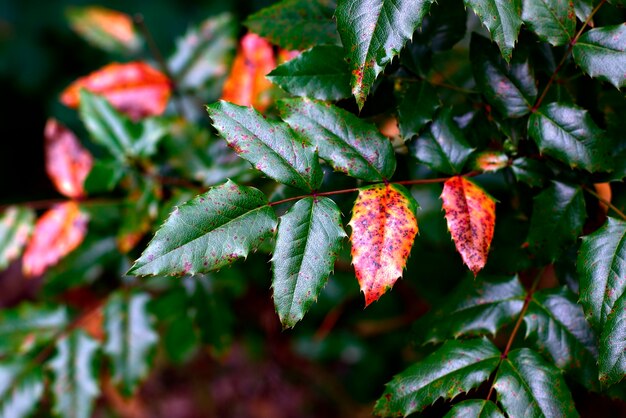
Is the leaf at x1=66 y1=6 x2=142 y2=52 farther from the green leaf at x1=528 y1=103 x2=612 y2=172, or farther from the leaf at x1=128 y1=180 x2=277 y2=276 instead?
the green leaf at x1=528 y1=103 x2=612 y2=172

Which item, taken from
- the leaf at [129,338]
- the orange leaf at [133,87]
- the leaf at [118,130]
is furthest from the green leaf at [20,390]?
the orange leaf at [133,87]

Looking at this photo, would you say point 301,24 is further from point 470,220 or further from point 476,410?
point 476,410

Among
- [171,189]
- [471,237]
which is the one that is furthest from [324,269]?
[171,189]

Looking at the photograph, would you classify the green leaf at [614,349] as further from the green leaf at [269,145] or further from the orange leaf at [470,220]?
the green leaf at [269,145]

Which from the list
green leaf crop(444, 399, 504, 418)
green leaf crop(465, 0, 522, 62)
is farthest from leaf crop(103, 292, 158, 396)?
green leaf crop(465, 0, 522, 62)

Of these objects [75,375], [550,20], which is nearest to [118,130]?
[75,375]

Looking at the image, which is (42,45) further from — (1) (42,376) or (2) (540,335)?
(2) (540,335)
